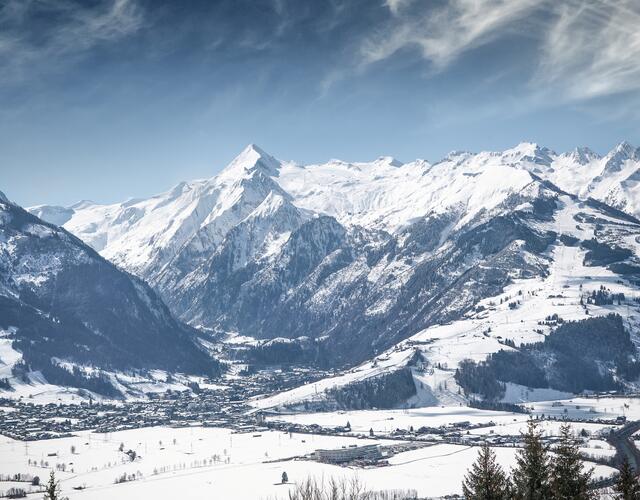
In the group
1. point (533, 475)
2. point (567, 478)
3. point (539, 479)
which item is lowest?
point (539, 479)

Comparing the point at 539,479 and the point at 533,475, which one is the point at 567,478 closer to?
the point at 539,479

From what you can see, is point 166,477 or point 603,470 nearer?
point 603,470

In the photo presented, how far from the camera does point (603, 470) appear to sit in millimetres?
185375

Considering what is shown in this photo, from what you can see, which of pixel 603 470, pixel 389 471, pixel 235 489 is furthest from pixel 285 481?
pixel 603 470

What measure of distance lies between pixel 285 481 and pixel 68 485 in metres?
54.2

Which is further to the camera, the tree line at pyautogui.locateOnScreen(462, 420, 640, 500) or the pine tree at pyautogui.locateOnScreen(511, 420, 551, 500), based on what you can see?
the pine tree at pyautogui.locateOnScreen(511, 420, 551, 500)

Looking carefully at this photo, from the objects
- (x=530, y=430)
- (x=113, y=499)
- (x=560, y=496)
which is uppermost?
(x=530, y=430)

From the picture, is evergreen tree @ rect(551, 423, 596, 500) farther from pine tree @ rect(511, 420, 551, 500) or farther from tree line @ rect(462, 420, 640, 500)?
pine tree @ rect(511, 420, 551, 500)

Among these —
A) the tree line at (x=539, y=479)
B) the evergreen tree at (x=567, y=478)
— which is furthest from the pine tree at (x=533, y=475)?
the evergreen tree at (x=567, y=478)

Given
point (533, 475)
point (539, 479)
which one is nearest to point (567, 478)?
point (539, 479)

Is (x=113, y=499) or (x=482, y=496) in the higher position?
(x=482, y=496)

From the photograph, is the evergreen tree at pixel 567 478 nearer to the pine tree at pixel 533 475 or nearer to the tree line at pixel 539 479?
the tree line at pixel 539 479

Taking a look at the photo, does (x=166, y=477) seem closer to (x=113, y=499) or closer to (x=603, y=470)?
(x=113, y=499)

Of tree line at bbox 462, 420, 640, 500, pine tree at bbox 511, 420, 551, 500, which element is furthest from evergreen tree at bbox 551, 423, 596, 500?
pine tree at bbox 511, 420, 551, 500
